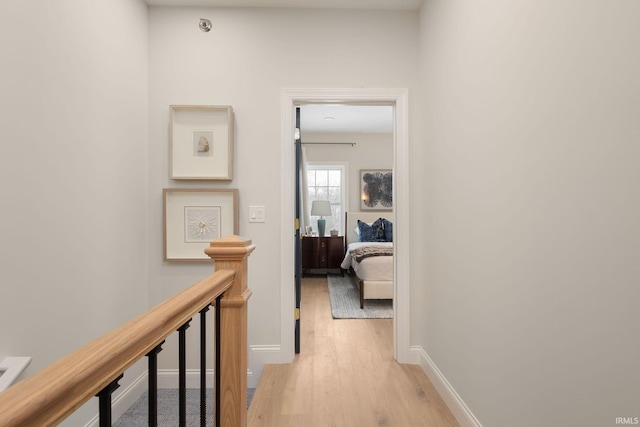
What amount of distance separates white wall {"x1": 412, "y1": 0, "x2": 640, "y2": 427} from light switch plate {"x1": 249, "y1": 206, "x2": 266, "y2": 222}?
4.18ft

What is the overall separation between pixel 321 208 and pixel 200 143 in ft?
12.9

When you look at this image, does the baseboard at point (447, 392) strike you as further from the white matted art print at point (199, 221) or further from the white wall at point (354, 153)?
the white wall at point (354, 153)

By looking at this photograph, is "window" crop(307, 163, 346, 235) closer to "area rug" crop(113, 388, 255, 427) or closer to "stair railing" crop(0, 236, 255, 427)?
"area rug" crop(113, 388, 255, 427)

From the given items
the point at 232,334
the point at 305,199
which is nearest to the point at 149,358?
the point at 232,334

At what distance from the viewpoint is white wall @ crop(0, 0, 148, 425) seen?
4.57ft

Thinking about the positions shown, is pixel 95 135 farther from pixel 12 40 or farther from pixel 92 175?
pixel 12 40

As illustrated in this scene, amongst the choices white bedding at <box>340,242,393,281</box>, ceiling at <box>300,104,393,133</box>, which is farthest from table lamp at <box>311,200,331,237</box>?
white bedding at <box>340,242,393,281</box>

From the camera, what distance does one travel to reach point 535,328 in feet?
3.92

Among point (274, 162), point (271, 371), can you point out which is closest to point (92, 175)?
point (274, 162)

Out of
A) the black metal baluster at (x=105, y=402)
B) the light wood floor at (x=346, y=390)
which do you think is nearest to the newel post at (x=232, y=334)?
the black metal baluster at (x=105, y=402)

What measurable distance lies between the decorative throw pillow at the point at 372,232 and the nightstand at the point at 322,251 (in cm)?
40

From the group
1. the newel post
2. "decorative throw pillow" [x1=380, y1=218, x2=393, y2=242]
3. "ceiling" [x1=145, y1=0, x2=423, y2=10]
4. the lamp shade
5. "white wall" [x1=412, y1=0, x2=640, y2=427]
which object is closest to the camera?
"white wall" [x1=412, y1=0, x2=640, y2=427]

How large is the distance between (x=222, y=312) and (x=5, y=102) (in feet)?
4.02

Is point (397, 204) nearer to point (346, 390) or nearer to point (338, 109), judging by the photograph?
point (346, 390)
